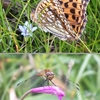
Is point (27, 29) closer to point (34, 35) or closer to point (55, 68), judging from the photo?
point (34, 35)

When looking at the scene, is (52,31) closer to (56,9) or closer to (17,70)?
(56,9)

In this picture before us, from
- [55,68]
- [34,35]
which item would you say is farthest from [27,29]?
[55,68]

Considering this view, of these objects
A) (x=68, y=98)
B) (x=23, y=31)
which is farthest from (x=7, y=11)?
(x=68, y=98)

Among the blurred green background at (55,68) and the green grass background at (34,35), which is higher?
the green grass background at (34,35)

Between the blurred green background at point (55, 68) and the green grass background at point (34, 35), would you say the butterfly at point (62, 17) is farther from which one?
the blurred green background at point (55, 68)

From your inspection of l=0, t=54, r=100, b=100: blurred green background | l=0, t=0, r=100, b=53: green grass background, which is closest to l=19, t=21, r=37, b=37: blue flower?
l=0, t=0, r=100, b=53: green grass background

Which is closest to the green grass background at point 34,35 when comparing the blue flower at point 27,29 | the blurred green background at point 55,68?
the blue flower at point 27,29
